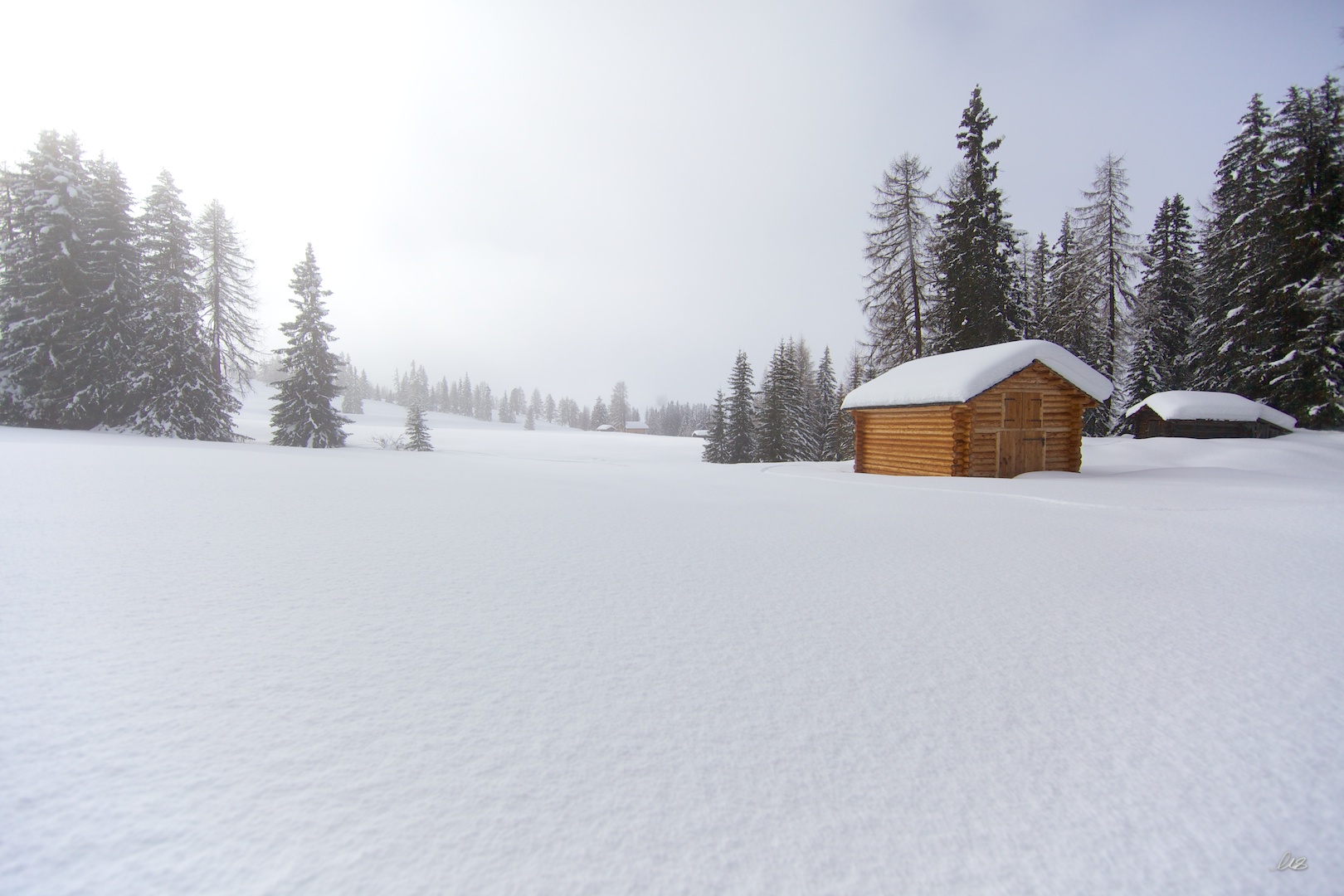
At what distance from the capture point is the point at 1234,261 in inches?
971

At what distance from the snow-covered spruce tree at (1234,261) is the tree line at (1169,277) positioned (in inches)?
3.2

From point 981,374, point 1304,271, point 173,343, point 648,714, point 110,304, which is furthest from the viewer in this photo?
point 1304,271

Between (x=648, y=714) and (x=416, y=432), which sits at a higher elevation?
(x=416, y=432)

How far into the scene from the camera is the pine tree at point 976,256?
872 inches

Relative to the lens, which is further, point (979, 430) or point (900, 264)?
point (900, 264)

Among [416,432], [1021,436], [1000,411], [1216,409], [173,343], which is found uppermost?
[173,343]

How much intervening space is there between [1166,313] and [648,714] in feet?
128

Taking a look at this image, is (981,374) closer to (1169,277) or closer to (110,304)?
(1169,277)

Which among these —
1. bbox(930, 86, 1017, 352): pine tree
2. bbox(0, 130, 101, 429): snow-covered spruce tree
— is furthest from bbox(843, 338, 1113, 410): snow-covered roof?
bbox(0, 130, 101, 429): snow-covered spruce tree

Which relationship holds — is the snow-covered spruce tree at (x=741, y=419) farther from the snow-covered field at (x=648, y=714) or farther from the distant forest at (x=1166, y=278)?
the snow-covered field at (x=648, y=714)

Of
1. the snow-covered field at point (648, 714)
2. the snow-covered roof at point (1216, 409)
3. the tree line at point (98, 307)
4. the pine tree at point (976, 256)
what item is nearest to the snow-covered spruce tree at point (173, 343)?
the tree line at point (98, 307)

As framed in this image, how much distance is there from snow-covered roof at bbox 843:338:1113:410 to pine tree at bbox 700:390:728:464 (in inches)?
898

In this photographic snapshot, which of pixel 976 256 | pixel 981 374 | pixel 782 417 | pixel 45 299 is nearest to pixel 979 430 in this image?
pixel 981 374

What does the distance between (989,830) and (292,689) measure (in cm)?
300
